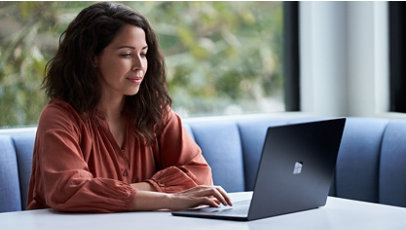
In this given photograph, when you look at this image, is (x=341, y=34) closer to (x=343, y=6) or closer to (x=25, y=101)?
(x=343, y=6)

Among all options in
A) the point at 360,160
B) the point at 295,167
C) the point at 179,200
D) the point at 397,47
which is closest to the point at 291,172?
the point at 295,167

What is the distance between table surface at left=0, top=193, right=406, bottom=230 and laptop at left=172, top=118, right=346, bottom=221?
0.03 metres

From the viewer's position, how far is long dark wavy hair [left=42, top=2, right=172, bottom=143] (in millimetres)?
2354

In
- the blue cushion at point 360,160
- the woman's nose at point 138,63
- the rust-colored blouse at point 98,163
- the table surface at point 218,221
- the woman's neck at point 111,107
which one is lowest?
the blue cushion at point 360,160

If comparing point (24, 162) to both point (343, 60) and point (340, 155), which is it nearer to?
point (340, 155)

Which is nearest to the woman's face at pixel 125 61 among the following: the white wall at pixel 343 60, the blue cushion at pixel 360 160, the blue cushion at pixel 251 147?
the blue cushion at pixel 251 147

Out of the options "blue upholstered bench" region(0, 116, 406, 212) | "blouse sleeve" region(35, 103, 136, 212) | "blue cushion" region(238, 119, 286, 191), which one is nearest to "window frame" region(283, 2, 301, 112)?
"blue upholstered bench" region(0, 116, 406, 212)

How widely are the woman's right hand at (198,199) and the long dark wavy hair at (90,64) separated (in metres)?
0.43

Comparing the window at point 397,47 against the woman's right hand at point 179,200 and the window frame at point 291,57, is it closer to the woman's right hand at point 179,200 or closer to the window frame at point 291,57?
the window frame at point 291,57

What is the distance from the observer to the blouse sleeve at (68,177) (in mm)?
1982

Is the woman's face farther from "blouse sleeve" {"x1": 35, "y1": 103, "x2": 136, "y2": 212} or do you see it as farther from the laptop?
the laptop

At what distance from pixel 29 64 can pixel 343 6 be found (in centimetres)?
160

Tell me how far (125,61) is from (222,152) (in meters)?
0.82

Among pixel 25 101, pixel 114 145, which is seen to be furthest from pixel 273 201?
pixel 25 101
